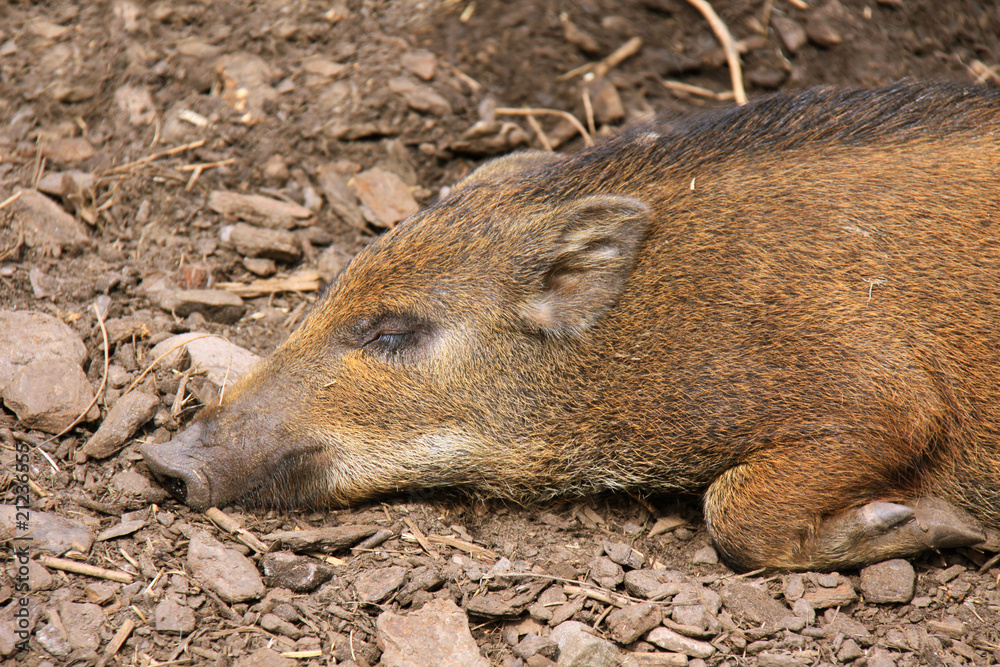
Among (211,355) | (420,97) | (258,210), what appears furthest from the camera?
(420,97)

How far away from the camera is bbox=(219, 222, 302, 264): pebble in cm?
482

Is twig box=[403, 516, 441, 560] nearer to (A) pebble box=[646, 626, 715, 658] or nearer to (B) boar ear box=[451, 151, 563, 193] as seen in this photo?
(A) pebble box=[646, 626, 715, 658]

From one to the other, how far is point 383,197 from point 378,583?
2679 mm

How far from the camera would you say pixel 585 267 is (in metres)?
3.74

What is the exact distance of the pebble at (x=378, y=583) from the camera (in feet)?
10.4

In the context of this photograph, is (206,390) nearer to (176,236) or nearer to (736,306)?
(176,236)

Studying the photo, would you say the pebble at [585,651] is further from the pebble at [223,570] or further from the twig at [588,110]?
the twig at [588,110]

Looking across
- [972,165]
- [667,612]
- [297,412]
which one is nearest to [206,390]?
[297,412]

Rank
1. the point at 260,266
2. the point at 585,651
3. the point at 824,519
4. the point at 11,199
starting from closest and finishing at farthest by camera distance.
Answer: the point at 585,651 → the point at 824,519 → the point at 11,199 → the point at 260,266

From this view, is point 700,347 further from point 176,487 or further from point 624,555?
point 176,487

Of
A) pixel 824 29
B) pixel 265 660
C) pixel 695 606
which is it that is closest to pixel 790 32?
pixel 824 29

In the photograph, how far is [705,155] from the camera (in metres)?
3.92

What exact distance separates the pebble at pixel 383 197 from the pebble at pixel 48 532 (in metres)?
2.50

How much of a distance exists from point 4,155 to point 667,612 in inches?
170
